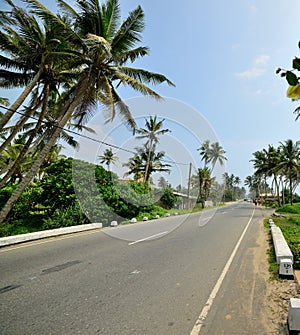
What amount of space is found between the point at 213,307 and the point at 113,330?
1650 millimetres

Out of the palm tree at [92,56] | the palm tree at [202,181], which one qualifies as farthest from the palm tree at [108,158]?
the palm tree at [92,56]

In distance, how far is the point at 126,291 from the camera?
4461 mm

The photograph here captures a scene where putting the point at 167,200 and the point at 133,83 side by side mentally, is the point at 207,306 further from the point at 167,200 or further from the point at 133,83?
the point at 167,200

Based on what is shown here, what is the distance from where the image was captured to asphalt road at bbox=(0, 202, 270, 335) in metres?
3.30

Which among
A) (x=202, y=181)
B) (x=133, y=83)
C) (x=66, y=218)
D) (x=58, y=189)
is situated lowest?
(x=66, y=218)

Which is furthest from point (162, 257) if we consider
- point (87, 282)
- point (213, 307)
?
point (213, 307)

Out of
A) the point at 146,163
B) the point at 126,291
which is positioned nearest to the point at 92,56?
the point at 126,291

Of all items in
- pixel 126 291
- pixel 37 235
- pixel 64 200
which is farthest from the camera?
pixel 64 200

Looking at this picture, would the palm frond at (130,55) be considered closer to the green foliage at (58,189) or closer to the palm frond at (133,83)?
the palm frond at (133,83)

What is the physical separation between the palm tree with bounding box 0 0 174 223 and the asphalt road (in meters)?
6.33

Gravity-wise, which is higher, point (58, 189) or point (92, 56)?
point (92, 56)

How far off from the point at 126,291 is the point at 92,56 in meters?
10.9

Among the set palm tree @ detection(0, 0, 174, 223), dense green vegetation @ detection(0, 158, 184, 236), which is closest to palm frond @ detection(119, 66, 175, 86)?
palm tree @ detection(0, 0, 174, 223)

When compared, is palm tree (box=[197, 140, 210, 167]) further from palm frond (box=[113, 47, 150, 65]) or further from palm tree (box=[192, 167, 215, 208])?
palm frond (box=[113, 47, 150, 65])
